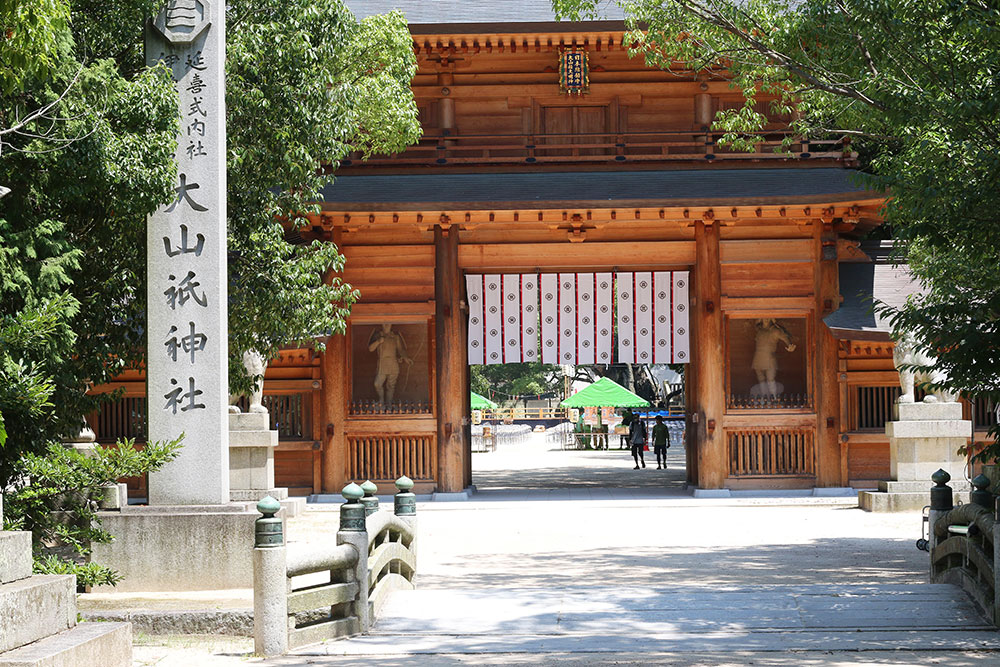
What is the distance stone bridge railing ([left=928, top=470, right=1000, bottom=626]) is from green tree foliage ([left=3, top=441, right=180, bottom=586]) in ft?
20.4

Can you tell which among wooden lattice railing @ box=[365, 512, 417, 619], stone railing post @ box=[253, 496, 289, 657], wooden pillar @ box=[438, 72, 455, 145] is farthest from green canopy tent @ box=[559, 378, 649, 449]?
stone railing post @ box=[253, 496, 289, 657]

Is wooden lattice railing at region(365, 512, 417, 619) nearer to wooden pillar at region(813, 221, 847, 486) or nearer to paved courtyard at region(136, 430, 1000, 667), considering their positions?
paved courtyard at region(136, 430, 1000, 667)

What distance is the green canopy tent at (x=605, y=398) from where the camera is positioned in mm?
37216

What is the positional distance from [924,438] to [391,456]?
8.60m

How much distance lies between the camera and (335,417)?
19.0 m

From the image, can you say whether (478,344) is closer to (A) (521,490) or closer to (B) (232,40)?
(A) (521,490)

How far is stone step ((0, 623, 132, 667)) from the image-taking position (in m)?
5.51

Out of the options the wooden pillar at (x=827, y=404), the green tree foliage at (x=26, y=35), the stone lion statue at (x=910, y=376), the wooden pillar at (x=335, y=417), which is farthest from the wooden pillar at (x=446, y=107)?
the green tree foliage at (x=26, y=35)

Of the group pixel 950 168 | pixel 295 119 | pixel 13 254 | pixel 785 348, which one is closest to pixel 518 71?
pixel 785 348

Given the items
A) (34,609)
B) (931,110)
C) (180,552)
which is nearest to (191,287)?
(180,552)

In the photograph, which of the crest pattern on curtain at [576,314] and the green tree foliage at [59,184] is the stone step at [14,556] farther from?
the crest pattern on curtain at [576,314]

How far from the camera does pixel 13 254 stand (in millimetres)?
8086

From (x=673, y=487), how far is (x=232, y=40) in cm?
1364

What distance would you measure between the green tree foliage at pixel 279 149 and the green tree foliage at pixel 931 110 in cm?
307
